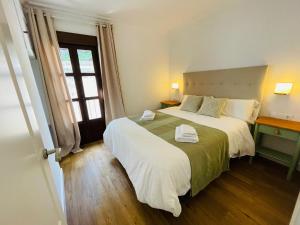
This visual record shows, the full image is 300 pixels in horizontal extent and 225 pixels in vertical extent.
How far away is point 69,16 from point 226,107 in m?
3.33

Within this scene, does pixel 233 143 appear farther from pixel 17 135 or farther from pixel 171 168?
pixel 17 135

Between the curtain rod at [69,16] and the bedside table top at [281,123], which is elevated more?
the curtain rod at [69,16]

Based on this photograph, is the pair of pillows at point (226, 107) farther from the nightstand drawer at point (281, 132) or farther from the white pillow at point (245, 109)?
the nightstand drawer at point (281, 132)

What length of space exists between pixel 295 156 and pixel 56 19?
4227 millimetres

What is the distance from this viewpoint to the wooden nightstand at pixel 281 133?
5.67 ft

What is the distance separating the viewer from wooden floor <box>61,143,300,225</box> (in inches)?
54.9

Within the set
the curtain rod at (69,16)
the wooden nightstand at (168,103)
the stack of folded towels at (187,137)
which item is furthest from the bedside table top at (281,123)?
the curtain rod at (69,16)

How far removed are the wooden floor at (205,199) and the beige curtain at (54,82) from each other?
71 cm

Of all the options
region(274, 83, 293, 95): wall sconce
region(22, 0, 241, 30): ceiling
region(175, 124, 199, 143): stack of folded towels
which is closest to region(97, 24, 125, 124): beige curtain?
region(22, 0, 241, 30): ceiling

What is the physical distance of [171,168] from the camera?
1244 millimetres

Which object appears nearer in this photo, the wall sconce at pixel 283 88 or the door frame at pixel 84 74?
the wall sconce at pixel 283 88

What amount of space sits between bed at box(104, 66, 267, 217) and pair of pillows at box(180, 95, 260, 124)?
128 millimetres

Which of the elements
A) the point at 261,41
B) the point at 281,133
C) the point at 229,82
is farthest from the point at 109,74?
the point at 281,133

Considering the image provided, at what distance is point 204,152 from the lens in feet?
4.90
